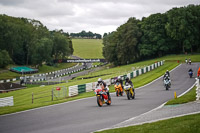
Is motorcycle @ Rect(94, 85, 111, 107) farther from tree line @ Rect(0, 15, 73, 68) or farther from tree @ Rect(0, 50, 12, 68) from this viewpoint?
tree line @ Rect(0, 15, 73, 68)

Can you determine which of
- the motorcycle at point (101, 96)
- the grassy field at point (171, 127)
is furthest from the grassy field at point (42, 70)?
the grassy field at point (171, 127)

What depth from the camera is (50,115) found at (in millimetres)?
17047

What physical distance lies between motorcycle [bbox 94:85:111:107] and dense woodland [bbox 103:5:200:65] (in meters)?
77.6

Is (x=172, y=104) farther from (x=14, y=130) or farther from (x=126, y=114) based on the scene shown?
(x=14, y=130)

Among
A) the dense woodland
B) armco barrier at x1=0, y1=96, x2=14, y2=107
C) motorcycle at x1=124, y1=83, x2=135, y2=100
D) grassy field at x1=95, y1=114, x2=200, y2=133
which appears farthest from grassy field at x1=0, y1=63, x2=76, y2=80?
grassy field at x1=95, y1=114, x2=200, y2=133

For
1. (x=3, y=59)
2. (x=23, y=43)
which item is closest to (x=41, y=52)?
(x=23, y=43)

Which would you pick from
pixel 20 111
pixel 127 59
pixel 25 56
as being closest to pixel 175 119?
pixel 20 111

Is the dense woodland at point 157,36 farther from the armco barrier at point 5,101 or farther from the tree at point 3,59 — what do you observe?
the armco barrier at point 5,101

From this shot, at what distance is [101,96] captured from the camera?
19.3 meters

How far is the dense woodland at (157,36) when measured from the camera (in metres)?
96.9

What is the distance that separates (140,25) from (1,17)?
46088 mm

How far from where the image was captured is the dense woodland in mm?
96875

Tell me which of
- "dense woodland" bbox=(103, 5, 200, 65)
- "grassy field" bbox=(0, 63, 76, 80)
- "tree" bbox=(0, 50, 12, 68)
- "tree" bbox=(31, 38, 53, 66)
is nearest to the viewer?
"grassy field" bbox=(0, 63, 76, 80)

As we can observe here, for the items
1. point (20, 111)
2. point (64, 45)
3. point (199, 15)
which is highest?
point (199, 15)
